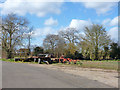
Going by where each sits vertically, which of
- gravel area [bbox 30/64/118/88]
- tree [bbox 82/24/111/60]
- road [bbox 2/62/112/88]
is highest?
tree [bbox 82/24/111/60]

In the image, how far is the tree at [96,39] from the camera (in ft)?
134

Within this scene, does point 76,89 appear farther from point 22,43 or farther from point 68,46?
point 68,46

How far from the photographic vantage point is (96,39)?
41.2 m

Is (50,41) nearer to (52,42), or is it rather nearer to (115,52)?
(52,42)

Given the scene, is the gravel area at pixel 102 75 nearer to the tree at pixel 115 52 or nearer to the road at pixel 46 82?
the road at pixel 46 82

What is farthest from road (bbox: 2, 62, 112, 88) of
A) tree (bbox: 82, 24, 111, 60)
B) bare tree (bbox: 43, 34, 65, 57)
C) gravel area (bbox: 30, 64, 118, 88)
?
bare tree (bbox: 43, 34, 65, 57)

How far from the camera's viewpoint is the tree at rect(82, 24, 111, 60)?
40844 mm

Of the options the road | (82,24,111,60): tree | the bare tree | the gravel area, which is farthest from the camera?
the bare tree

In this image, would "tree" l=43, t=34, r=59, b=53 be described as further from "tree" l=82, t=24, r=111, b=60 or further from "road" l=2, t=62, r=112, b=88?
"road" l=2, t=62, r=112, b=88

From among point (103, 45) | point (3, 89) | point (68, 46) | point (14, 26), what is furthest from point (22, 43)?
point (3, 89)

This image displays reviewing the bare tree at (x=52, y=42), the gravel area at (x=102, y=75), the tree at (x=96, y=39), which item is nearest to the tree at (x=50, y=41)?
the bare tree at (x=52, y=42)

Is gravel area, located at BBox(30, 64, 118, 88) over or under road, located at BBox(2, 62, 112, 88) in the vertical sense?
under

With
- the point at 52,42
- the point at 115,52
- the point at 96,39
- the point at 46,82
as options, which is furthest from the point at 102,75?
the point at 52,42

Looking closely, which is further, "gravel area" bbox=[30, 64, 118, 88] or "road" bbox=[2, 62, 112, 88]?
"gravel area" bbox=[30, 64, 118, 88]
